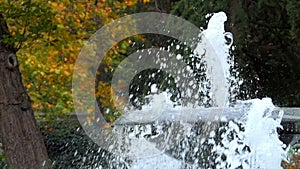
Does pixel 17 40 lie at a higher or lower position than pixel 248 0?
lower

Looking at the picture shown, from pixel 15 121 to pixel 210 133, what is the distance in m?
2.73

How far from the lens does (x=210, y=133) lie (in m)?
4.36

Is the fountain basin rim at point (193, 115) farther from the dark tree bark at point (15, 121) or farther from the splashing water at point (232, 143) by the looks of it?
the dark tree bark at point (15, 121)

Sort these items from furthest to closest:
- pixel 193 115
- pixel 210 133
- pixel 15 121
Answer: pixel 15 121
pixel 210 133
pixel 193 115

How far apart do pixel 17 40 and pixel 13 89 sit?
1.69 feet

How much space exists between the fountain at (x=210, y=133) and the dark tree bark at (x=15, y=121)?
4.79 feet

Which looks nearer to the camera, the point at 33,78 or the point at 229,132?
the point at 229,132

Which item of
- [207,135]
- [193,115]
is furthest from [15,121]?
[193,115]

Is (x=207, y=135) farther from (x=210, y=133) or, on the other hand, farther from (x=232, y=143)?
(x=232, y=143)

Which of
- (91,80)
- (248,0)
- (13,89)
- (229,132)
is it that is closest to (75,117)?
(91,80)

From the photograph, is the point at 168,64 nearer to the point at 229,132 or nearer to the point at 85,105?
the point at 85,105

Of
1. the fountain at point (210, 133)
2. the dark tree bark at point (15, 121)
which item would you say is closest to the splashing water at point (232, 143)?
the fountain at point (210, 133)

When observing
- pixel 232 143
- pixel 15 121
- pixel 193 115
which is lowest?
pixel 232 143

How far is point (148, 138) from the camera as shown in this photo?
5023 mm
